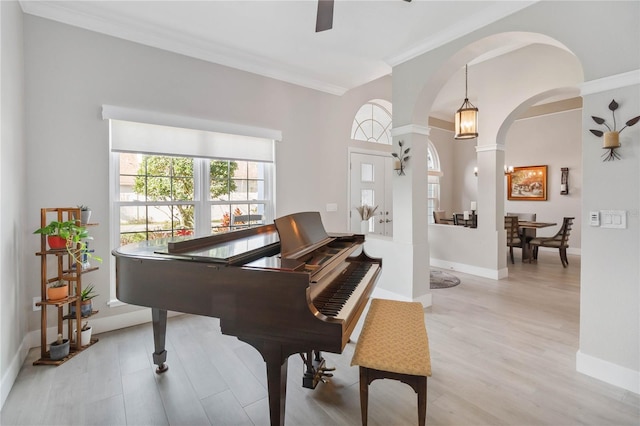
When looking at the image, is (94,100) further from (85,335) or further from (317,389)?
(317,389)

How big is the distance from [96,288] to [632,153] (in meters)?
4.64

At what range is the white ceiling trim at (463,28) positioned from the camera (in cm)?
263

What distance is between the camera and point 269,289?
1.41 m

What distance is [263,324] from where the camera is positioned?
1408 millimetres

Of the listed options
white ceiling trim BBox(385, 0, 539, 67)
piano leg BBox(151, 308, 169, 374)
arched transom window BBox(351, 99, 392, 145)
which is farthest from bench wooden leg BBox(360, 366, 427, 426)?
arched transom window BBox(351, 99, 392, 145)

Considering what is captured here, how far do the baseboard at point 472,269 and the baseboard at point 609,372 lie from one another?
2743 mm

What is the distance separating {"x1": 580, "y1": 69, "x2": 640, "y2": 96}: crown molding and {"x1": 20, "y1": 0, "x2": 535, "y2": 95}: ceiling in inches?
35.5

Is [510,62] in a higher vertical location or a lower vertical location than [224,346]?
higher

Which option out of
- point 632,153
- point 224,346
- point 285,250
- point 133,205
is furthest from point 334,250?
point 133,205

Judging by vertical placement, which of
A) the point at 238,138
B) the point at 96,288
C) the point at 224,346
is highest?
the point at 238,138

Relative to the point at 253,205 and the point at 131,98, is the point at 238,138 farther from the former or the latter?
the point at 131,98

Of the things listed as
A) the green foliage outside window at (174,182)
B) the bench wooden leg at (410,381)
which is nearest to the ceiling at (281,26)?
the green foliage outside window at (174,182)

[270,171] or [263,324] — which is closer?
[263,324]

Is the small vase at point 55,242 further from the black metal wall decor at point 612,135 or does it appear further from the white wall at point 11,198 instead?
the black metal wall decor at point 612,135
